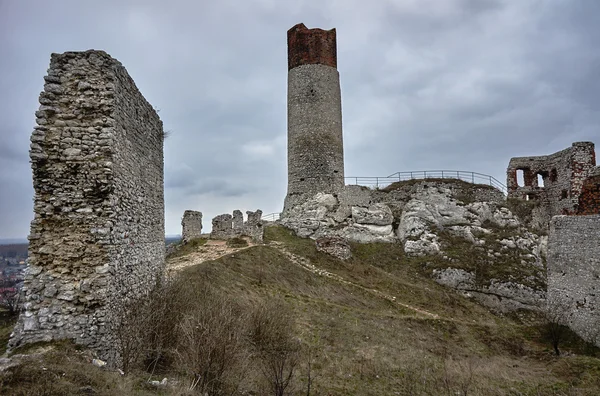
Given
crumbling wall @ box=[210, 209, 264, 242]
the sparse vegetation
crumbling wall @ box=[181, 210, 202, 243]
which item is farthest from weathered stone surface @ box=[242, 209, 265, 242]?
crumbling wall @ box=[181, 210, 202, 243]

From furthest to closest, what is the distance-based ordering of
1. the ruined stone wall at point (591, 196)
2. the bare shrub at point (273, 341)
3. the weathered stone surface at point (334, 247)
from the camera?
1. the weathered stone surface at point (334, 247)
2. the ruined stone wall at point (591, 196)
3. the bare shrub at point (273, 341)

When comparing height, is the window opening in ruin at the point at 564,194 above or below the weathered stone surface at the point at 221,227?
above

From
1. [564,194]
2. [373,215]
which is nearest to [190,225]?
[373,215]

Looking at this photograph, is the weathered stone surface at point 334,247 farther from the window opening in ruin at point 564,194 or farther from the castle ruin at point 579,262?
the window opening in ruin at point 564,194

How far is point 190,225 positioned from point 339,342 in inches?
591

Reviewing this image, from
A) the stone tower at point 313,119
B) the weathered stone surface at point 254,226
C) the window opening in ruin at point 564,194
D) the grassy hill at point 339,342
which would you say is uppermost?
the stone tower at point 313,119

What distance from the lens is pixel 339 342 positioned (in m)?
12.7

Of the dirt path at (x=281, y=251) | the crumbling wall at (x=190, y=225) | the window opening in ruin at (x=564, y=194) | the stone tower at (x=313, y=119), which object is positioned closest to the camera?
the dirt path at (x=281, y=251)

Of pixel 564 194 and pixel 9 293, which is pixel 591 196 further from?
pixel 9 293

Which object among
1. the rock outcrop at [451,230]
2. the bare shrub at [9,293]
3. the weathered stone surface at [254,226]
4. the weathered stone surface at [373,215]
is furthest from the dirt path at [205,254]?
the weathered stone surface at [373,215]

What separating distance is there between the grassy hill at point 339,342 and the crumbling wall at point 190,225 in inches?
176

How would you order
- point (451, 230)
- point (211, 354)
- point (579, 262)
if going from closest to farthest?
1. point (211, 354)
2. point (579, 262)
3. point (451, 230)

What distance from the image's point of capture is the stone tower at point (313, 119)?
26.7 metres

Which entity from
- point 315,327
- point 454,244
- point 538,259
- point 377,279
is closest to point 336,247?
point 377,279
